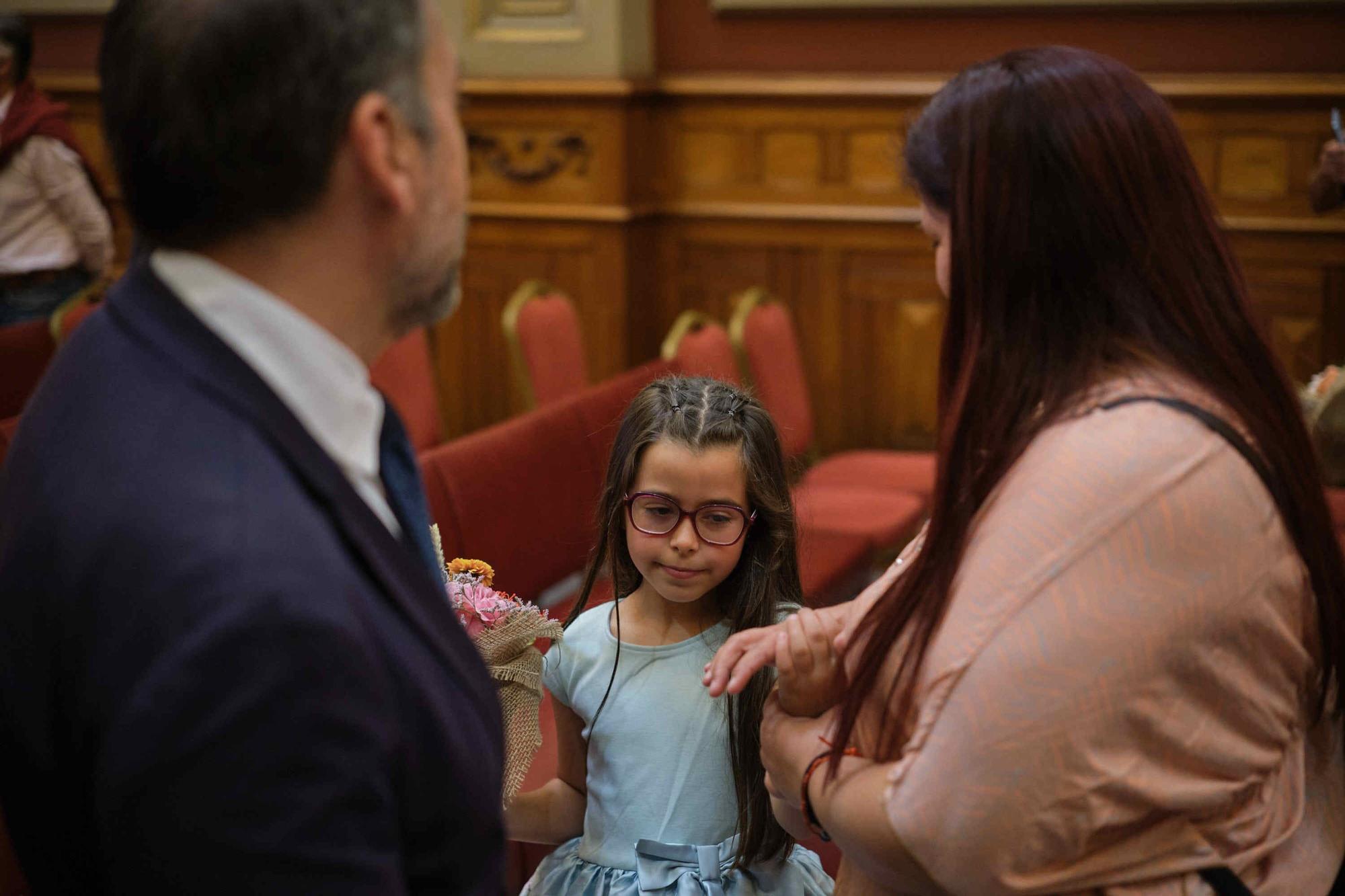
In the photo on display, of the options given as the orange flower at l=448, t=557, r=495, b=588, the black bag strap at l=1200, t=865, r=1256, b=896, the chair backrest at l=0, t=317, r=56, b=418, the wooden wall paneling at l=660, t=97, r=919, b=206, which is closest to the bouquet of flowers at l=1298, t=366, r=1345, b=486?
the black bag strap at l=1200, t=865, r=1256, b=896

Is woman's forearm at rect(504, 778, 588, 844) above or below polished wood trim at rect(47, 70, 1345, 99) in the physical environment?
below

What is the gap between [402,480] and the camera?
1171 millimetres

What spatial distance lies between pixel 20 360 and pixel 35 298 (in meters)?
1.59

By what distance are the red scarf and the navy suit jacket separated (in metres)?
4.64

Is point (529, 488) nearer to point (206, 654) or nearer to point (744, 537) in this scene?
point (744, 537)

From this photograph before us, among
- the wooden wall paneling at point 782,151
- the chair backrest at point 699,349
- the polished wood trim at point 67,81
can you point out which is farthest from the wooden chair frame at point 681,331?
the polished wood trim at point 67,81

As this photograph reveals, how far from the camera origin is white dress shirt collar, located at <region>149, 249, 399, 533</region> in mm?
919

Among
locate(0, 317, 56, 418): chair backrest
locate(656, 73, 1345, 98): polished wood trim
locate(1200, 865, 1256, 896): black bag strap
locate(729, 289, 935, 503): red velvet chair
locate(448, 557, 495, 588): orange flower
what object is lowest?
locate(729, 289, 935, 503): red velvet chair

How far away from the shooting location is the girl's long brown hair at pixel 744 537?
1.75m

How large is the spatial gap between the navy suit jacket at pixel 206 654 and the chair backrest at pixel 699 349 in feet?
10.7

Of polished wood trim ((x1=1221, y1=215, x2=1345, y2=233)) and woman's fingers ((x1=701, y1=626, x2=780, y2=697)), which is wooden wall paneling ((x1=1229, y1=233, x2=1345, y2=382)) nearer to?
polished wood trim ((x1=1221, y1=215, x2=1345, y2=233))

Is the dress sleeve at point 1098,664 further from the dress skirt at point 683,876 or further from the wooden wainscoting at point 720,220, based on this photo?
the wooden wainscoting at point 720,220

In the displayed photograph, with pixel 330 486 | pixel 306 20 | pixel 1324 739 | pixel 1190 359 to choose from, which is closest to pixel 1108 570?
pixel 1190 359

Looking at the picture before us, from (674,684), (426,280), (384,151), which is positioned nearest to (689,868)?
(674,684)
